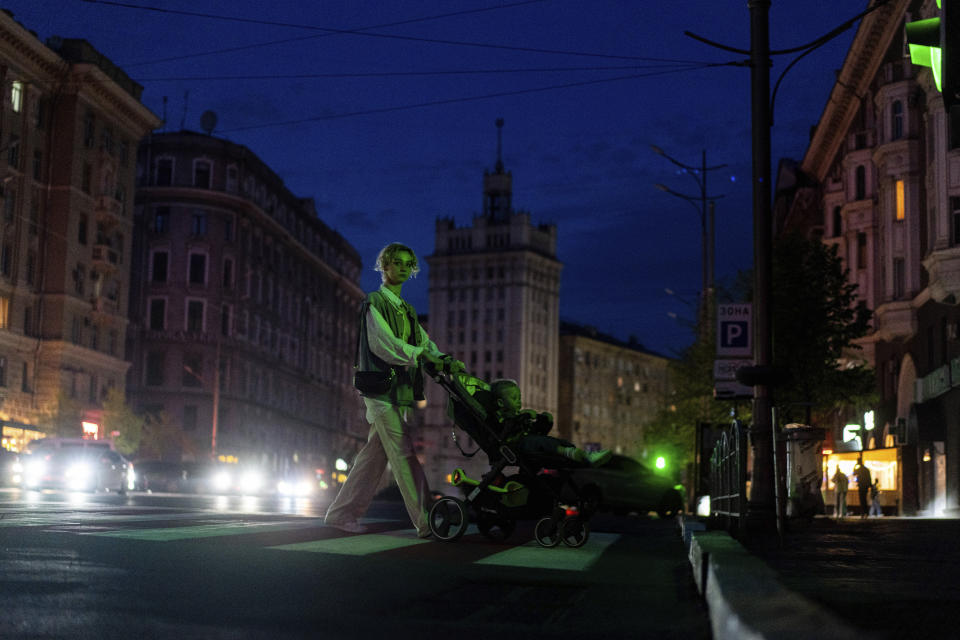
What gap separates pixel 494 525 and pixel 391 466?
0.78 m

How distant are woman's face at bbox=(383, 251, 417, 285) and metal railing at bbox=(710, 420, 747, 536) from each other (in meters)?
3.07

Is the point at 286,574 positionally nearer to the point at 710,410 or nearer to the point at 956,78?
the point at 956,78

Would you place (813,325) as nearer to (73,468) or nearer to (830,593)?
(73,468)

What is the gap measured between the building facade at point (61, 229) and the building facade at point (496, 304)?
85739 mm

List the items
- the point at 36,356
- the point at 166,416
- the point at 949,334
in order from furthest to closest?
the point at 166,416 < the point at 36,356 < the point at 949,334

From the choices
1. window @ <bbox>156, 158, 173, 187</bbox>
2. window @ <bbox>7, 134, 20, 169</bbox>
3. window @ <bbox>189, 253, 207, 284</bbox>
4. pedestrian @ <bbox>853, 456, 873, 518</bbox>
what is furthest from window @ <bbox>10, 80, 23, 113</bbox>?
pedestrian @ <bbox>853, 456, 873, 518</bbox>

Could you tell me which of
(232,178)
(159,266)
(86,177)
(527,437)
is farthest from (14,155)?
(527,437)

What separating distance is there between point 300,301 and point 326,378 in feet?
36.2

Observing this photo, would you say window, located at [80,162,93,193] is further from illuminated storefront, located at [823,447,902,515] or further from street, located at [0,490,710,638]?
street, located at [0,490,710,638]

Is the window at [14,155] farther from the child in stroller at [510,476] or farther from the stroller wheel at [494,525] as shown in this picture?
the child in stroller at [510,476]

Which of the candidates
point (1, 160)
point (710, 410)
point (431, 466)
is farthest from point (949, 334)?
point (431, 466)

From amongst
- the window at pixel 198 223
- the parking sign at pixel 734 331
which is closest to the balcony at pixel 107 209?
the window at pixel 198 223

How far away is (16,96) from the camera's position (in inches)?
2350

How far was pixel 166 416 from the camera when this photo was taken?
7975 cm
